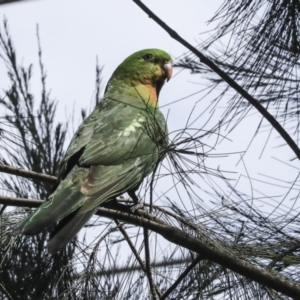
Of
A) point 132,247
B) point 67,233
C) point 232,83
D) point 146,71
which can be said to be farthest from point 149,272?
point 146,71

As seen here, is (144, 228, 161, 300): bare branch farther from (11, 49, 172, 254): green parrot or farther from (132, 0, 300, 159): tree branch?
(132, 0, 300, 159): tree branch

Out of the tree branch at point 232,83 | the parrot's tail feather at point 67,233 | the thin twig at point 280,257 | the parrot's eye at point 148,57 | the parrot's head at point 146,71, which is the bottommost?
the parrot's tail feather at point 67,233

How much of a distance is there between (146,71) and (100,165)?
1136 mm

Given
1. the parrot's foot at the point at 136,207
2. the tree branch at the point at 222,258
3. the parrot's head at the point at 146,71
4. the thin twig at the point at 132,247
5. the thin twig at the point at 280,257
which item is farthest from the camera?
the parrot's head at the point at 146,71

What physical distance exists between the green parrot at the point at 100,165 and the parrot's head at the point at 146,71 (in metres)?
0.25

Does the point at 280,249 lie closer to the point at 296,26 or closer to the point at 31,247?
the point at 296,26

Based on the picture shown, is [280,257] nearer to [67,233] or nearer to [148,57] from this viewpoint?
[67,233]

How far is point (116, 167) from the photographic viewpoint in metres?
2.32

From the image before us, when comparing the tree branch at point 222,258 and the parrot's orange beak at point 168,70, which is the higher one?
the parrot's orange beak at point 168,70

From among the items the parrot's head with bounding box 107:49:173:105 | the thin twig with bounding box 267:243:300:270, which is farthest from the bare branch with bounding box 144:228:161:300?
the parrot's head with bounding box 107:49:173:105

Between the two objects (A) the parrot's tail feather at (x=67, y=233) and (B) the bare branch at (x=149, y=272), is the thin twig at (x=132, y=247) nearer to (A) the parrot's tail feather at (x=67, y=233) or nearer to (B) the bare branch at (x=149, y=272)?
(B) the bare branch at (x=149, y=272)

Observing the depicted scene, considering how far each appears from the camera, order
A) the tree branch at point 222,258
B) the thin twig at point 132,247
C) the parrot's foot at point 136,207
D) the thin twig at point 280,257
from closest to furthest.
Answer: the tree branch at point 222,258, the thin twig at point 280,257, the parrot's foot at point 136,207, the thin twig at point 132,247

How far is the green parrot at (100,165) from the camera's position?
193 centimetres

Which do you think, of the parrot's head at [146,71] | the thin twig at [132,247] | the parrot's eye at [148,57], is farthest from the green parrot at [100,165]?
the parrot's eye at [148,57]
